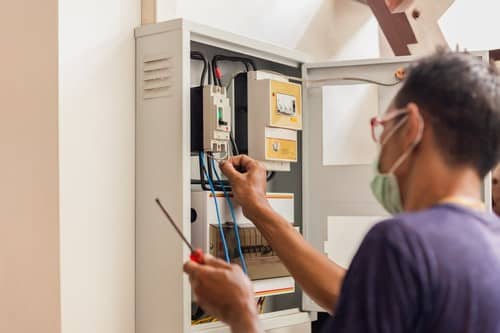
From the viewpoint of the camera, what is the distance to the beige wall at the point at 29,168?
5.74 feet

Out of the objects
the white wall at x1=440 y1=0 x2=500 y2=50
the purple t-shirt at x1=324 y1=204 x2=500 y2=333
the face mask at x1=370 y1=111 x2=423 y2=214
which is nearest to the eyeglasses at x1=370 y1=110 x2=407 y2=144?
the face mask at x1=370 y1=111 x2=423 y2=214

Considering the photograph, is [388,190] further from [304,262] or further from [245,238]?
[245,238]

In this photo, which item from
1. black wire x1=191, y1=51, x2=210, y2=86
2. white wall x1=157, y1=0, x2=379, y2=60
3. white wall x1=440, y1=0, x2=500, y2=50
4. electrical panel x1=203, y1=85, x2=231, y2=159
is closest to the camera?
electrical panel x1=203, y1=85, x2=231, y2=159

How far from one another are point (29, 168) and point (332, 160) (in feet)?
3.32

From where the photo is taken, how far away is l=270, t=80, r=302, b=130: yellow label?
2.06m

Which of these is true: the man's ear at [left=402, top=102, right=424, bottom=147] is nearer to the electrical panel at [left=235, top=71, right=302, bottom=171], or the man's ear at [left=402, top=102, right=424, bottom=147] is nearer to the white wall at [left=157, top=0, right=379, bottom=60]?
the electrical panel at [left=235, top=71, right=302, bottom=171]

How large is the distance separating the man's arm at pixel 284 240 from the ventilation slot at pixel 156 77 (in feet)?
0.84

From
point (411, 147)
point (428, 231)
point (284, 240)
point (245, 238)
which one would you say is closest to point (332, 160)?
point (245, 238)

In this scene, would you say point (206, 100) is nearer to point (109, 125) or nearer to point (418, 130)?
point (109, 125)

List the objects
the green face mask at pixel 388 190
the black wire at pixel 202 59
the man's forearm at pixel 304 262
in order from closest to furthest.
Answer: the green face mask at pixel 388 190 → the man's forearm at pixel 304 262 → the black wire at pixel 202 59

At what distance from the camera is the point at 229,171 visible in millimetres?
1901

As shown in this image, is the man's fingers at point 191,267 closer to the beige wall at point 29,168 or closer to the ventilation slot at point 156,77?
the beige wall at point 29,168

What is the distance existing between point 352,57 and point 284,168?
0.94 metres

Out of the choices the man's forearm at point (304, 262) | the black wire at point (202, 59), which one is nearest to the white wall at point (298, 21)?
the black wire at point (202, 59)
